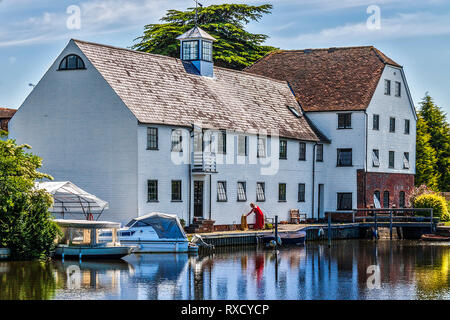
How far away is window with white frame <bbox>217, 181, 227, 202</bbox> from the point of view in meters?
50.2

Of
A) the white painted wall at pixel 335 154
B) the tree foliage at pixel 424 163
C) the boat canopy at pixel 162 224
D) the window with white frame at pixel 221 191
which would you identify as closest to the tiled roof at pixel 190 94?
the white painted wall at pixel 335 154

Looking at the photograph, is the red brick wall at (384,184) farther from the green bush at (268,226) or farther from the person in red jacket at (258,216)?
the person in red jacket at (258,216)

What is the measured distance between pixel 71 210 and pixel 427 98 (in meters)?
48.7

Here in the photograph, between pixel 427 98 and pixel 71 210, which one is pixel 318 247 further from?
pixel 427 98

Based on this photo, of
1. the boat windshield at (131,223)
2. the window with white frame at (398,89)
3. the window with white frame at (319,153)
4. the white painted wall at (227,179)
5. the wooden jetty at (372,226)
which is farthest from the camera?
the window with white frame at (398,89)

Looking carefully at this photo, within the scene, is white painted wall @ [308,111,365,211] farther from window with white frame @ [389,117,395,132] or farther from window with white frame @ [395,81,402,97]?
window with white frame @ [395,81,402,97]

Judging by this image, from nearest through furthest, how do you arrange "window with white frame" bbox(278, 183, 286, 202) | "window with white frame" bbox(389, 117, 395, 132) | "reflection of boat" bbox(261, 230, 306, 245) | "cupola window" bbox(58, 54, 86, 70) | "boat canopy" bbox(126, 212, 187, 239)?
1. "boat canopy" bbox(126, 212, 187, 239)
2. "cupola window" bbox(58, 54, 86, 70)
3. "reflection of boat" bbox(261, 230, 306, 245)
4. "window with white frame" bbox(278, 183, 286, 202)
5. "window with white frame" bbox(389, 117, 395, 132)

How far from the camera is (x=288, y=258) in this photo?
142 ft

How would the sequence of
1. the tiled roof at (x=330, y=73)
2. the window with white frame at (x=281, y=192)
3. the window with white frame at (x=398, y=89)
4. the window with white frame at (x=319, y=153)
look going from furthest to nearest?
the window with white frame at (x=398, y=89)
the tiled roof at (x=330, y=73)
the window with white frame at (x=319, y=153)
the window with white frame at (x=281, y=192)

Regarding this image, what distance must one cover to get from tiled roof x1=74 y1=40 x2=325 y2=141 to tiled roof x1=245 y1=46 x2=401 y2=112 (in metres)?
2.28

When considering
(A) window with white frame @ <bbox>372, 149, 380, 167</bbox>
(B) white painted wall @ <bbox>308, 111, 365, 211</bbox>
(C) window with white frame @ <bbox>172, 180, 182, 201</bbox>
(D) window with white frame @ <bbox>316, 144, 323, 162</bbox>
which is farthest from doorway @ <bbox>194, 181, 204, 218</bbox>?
(A) window with white frame @ <bbox>372, 149, 380, 167</bbox>

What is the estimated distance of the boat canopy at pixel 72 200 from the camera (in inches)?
1660

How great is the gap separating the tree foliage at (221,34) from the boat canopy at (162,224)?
2989 cm
